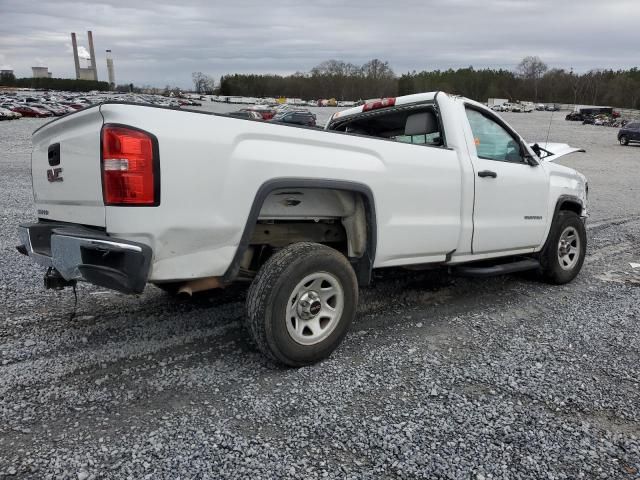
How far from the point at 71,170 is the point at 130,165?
681 mm

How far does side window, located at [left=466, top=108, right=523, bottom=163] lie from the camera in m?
4.53

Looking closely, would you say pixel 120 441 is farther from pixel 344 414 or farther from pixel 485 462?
pixel 485 462

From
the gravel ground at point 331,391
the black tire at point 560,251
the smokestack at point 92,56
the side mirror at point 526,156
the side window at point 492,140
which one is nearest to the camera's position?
the gravel ground at point 331,391

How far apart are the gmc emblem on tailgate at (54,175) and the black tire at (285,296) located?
1422 millimetres

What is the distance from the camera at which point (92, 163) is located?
9.29ft

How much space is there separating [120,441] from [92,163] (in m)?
1.51

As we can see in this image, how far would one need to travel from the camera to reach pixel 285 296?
313 centimetres

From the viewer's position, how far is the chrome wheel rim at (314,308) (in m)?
3.27

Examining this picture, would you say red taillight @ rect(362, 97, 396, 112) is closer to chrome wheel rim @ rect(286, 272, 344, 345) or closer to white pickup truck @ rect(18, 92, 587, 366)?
white pickup truck @ rect(18, 92, 587, 366)

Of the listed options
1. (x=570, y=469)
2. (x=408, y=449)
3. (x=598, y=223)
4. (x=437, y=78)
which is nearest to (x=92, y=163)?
(x=408, y=449)

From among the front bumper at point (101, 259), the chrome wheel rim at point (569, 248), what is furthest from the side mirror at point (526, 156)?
the front bumper at point (101, 259)

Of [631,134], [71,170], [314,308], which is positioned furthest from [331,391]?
[631,134]

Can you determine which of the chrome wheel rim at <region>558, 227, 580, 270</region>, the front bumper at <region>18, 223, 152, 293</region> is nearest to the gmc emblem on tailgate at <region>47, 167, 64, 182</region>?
the front bumper at <region>18, 223, 152, 293</region>

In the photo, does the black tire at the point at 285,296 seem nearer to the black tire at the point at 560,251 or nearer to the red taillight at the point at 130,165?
the red taillight at the point at 130,165
